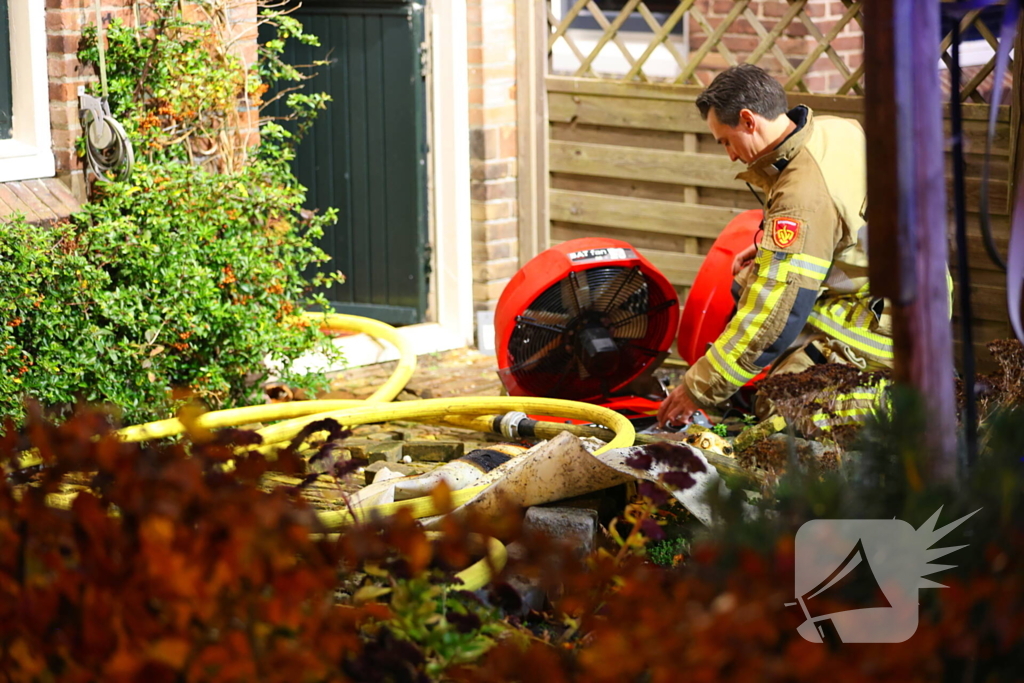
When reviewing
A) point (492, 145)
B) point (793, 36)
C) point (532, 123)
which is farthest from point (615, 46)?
point (492, 145)

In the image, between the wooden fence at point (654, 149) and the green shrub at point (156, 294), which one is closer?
the green shrub at point (156, 294)

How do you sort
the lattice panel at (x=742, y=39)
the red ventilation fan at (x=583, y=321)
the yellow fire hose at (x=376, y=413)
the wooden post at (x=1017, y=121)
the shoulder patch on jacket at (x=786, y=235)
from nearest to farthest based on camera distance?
the wooden post at (x=1017, y=121)
the yellow fire hose at (x=376, y=413)
the shoulder patch on jacket at (x=786, y=235)
the red ventilation fan at (x=583, y=321)
the lattice panel at (x=742, y=39)

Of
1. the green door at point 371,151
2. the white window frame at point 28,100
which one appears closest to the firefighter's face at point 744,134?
the green door at point 371,151

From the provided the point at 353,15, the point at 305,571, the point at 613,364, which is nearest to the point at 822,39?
the point at 613,364

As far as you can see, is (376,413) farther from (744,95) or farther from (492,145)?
(492,145)

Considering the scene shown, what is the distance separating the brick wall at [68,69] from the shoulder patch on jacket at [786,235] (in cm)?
324

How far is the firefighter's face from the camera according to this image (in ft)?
16.9

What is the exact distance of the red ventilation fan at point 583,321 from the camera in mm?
5434

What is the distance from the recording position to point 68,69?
227 inches

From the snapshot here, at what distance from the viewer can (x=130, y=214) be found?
568 cm

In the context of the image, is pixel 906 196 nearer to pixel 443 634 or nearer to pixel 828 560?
pixel 828 560

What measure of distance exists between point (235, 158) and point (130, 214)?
0.81 meters

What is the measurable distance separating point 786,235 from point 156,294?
277 cm

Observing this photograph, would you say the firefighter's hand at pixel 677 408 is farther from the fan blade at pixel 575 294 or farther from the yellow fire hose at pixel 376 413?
the fan blade at pixel 575 294
